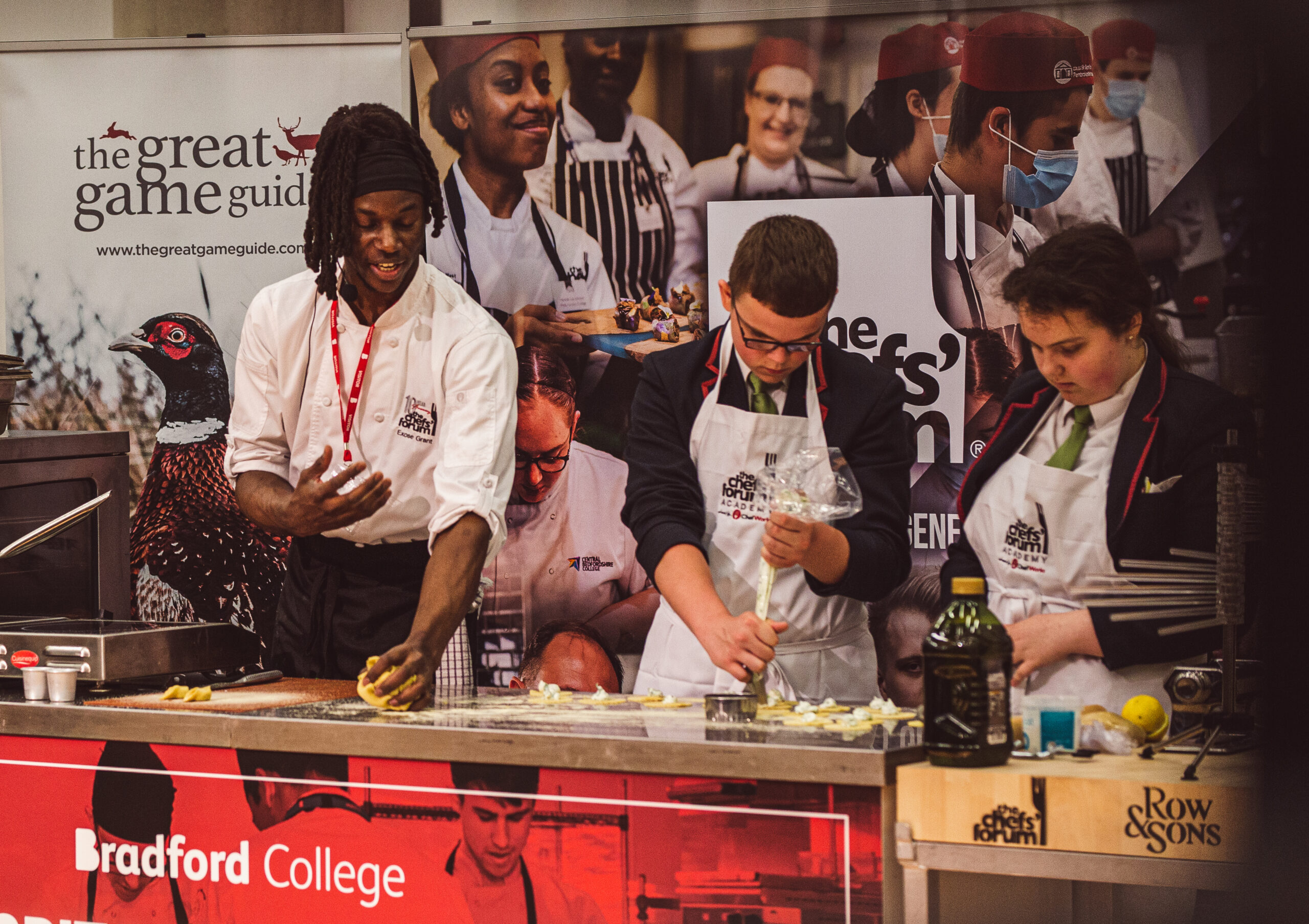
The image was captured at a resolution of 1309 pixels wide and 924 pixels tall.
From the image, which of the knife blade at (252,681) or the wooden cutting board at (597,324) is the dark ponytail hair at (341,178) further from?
the wooden cutting board at (597,324)

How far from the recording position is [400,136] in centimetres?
274

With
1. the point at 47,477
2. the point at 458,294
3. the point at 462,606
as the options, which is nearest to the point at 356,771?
the point at 462,606

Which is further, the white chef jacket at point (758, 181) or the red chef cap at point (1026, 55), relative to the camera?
the white chef jacket at point (758, 181)

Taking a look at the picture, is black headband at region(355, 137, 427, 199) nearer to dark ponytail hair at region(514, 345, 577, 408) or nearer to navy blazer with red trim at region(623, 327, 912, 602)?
navy blazer with red trim at region(623, 327, 912, 602)

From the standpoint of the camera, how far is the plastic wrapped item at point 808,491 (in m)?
2.36

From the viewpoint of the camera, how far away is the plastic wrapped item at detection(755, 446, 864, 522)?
2.36 metres

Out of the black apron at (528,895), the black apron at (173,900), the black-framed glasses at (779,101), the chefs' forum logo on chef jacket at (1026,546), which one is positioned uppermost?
the black-framed glasses at (779,101)

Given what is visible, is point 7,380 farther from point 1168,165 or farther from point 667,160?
point 1168,165

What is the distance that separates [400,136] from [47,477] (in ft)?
4.15

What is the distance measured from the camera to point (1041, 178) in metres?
3.34

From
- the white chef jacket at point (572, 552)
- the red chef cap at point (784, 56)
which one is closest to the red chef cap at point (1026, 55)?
the red chef cap at point (784, 56)

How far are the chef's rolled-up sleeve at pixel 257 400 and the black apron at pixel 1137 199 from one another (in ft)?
6.71

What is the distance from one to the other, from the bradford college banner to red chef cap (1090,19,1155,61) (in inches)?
88.0

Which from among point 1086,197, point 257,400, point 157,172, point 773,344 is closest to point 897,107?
point 1086,197
